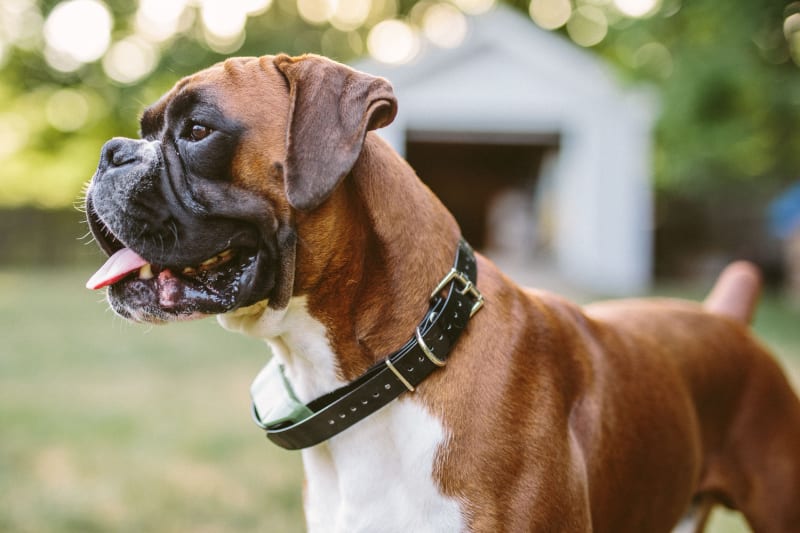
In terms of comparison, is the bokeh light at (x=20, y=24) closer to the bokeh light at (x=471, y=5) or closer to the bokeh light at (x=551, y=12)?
the bokeh light at (x=471, y=5)

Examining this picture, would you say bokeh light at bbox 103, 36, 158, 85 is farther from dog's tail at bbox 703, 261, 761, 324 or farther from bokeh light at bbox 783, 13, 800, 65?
dog's tail at bbox 703, 261, 761, 324

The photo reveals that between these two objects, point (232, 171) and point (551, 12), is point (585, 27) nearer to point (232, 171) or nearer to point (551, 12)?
point (551, 12)

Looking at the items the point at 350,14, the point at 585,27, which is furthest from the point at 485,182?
the point at 350,14

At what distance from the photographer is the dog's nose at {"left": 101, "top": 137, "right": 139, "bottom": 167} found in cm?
247

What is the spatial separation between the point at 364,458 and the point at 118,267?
3.16 feet

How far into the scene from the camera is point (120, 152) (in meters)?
2.47

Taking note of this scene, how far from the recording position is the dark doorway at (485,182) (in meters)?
24.0

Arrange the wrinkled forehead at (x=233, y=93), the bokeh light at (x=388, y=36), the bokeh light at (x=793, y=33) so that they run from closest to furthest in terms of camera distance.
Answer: the wrinkled forehead at (x=233, y=93), the bokeh light at (x=793, y=33), the bokeh light at (x=388, y=36)

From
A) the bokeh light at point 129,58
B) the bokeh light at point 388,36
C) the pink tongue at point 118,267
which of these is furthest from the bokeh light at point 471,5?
the pink tongue at point 118,267

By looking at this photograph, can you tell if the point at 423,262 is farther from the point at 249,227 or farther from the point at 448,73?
the point at 448,73

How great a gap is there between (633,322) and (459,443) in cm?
122

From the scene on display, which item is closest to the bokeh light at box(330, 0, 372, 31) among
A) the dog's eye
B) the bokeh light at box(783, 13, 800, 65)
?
the bokeh light at box(783, 13, 800, 65)

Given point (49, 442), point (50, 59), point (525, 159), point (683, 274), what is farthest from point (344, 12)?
point (49, 442)

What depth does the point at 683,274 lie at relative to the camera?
74.4ft
